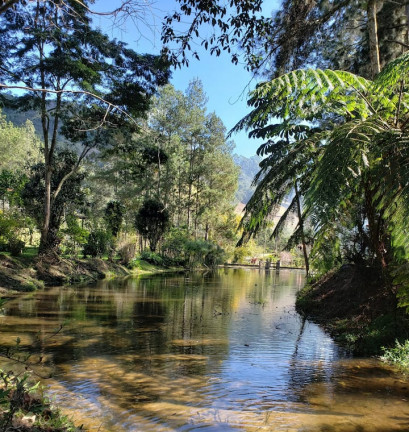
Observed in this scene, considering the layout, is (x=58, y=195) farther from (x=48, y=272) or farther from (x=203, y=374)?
(x=203, y=374)

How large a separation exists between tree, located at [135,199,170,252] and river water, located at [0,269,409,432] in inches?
775

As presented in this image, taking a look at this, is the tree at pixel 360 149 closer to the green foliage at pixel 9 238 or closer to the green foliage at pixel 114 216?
the green foliage at pixel 9 238

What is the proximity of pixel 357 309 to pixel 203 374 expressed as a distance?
4.67m

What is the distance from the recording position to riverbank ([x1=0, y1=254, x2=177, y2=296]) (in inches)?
489

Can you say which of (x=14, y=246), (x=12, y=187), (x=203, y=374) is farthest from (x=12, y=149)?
(x=203, y=374)

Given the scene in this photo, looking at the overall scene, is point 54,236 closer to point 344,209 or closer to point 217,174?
point 344,209

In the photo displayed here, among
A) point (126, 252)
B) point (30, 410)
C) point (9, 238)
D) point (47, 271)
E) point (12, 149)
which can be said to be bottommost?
→ point (30, 410)

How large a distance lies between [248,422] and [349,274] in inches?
298

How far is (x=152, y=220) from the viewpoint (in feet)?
96.2

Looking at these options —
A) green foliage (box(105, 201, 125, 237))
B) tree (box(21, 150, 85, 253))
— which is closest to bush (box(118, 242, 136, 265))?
green foliage (box(105, 201, 125, 237))

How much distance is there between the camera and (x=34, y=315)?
8500 mm

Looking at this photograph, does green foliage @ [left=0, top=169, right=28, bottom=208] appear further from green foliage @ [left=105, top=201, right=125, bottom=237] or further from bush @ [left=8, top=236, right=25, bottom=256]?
green foliage @ [left=105, top=201, right=125, bottom=237]

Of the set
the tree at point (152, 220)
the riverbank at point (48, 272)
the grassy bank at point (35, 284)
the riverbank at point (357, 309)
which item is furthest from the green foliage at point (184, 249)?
the riverbank at point (357, 309)

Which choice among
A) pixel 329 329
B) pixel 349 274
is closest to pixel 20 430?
pixel 329 329
